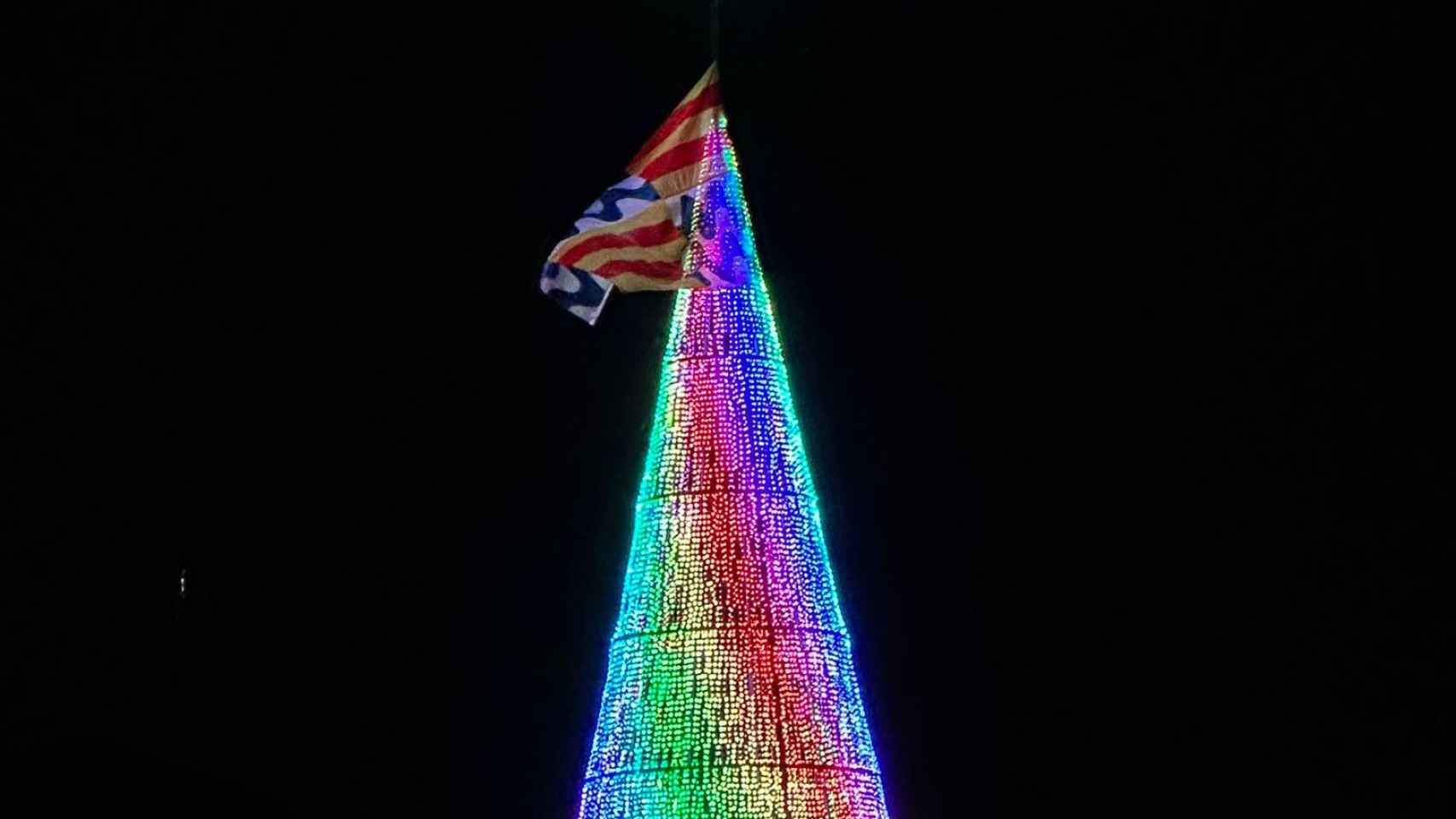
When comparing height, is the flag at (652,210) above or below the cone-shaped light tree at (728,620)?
above

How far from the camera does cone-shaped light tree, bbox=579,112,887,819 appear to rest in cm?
671

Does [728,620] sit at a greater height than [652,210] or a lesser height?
lesser

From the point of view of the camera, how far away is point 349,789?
1001cm

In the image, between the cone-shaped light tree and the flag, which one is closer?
the cone-shaped light tree

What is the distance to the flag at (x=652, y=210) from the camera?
7.80 meters

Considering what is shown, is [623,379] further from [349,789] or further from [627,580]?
[627,580]

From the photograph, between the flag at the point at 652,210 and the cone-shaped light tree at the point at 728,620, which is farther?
the flag at the point at 652,210

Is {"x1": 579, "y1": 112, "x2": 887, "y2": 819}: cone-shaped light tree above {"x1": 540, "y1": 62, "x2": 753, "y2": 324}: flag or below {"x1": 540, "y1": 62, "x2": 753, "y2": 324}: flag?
below

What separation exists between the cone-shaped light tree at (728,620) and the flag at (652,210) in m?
0.30

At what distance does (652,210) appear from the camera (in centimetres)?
788

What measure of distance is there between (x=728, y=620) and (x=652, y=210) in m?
1.83

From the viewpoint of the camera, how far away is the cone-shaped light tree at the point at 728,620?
6.71 metres

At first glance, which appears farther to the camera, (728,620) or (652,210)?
(652,210)

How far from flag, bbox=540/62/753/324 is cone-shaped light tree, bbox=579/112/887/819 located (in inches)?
11.7
